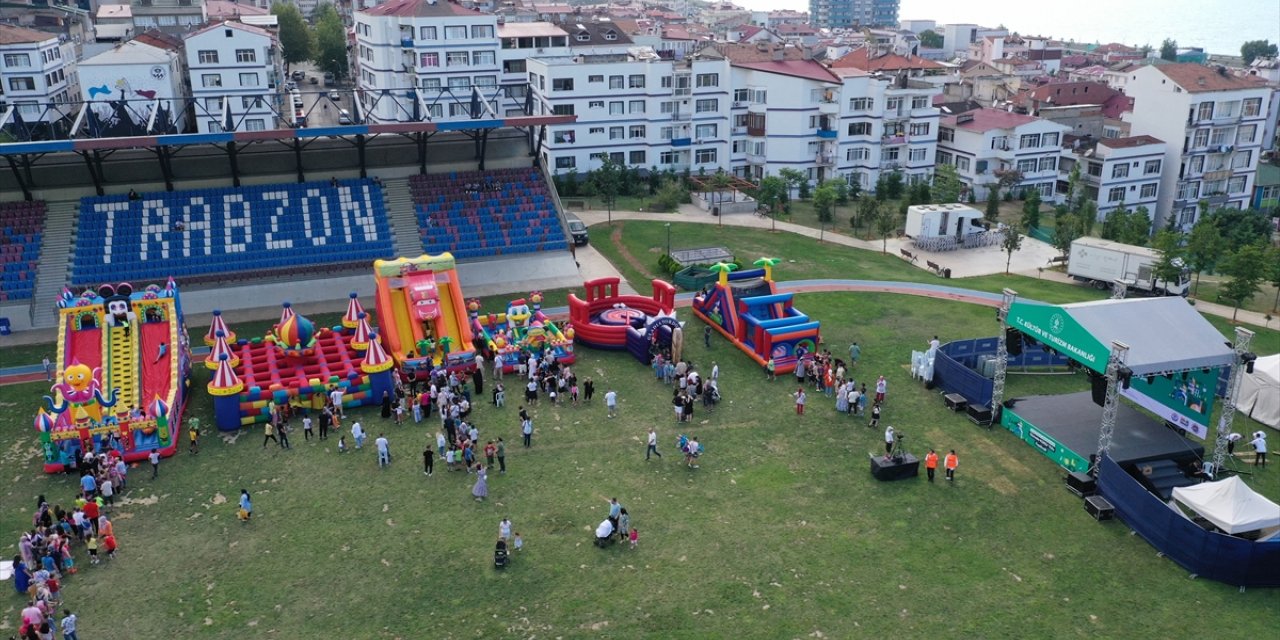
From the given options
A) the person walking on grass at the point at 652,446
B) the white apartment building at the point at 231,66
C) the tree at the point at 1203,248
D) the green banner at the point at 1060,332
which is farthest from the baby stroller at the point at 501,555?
the white apartment building at the point at 231,66

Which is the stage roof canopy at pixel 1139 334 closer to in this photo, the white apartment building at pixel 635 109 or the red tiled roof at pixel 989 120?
the white apartment building at pixel 635 109

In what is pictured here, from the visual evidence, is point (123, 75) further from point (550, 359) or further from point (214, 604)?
point (214, 604)

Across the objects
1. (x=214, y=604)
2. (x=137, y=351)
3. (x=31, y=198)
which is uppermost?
(x=31, y=198)

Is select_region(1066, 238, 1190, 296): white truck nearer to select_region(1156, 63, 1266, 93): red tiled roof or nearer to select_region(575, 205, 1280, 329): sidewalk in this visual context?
select_region(575, 205, 1280, 329): sidewalk

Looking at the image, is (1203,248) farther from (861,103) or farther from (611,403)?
(611,403)

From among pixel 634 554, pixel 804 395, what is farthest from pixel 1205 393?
pixel 634 554

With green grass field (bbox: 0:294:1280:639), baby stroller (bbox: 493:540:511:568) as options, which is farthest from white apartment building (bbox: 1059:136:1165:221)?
baby stroller (bbox: 493:540:511:568)
